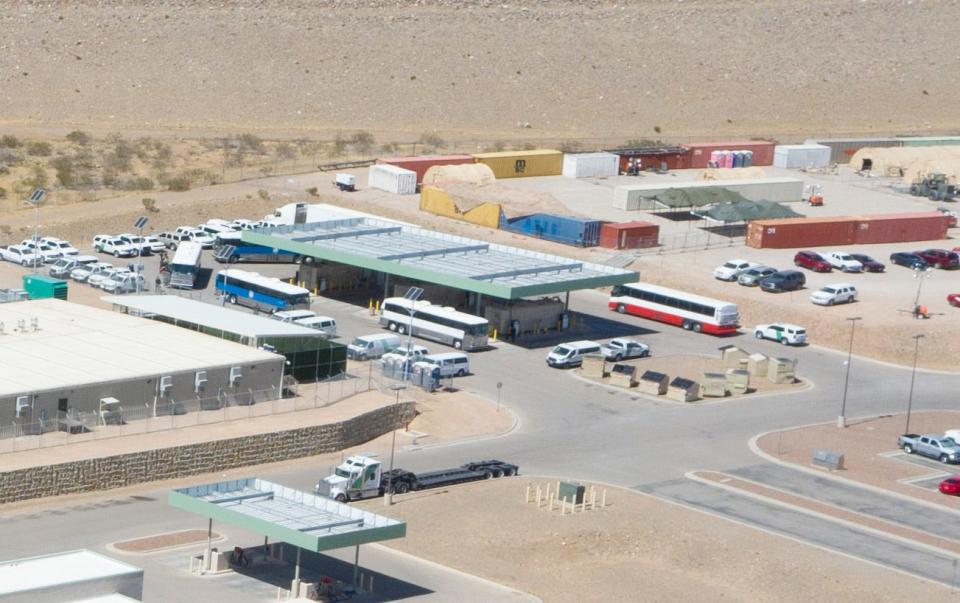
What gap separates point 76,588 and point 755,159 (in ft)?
316

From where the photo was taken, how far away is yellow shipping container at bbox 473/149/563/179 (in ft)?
394

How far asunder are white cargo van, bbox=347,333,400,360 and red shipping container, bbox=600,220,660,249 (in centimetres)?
2492

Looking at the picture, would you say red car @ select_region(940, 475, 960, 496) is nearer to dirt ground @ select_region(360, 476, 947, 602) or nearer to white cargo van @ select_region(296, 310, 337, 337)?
dirt ground @ select_region(360, 476, 947, 602)

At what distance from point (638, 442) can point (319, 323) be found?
1776 centimetres

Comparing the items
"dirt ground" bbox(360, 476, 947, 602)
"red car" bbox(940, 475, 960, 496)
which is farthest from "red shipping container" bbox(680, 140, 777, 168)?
"dirt ground" bbox(360, 476, 947, 602)

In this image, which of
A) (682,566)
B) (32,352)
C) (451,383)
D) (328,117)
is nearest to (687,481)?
(682,566)

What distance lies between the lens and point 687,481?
66500 mm

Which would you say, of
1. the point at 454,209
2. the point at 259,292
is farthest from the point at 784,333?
the point at 454,209

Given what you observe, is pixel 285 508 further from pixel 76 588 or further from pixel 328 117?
pixel 328 117

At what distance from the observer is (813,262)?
10094 centimetres

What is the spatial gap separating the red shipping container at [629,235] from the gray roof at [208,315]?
28.3 m

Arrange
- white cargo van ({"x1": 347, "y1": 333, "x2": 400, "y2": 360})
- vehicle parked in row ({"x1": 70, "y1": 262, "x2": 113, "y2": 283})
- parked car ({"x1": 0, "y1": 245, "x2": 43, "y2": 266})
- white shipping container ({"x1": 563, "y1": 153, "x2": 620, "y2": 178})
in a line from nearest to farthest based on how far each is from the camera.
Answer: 1. white cargo van ({"x1": 347, "y1": 333, "x2": 400, "y2": 360})
2. vehicle parked in row ({"x1": 70, "y1": 262, "x2": 113, "y2": 283})
3. parked car ({"x1": 0, "y1": 245, "x2": 43, "y2": 266})
4. white shipping container ({"x1": 563, "y1": 153, "x2": 620, "y2": 178})

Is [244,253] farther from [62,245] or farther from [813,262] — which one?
[813,262]

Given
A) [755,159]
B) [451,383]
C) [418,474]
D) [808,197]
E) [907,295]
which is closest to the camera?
[418,474]
